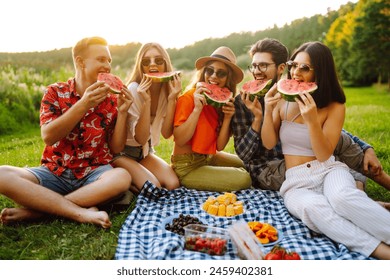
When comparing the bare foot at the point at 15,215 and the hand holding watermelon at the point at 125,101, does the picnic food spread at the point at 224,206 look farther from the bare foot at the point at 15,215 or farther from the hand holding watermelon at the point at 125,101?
the bare foot at the point at 15,215

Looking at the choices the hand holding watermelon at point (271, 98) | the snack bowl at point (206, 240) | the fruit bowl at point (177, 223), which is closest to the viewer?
the snack bowl at point (206, 240)

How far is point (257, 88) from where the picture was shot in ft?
12.3

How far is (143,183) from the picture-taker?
151 inches

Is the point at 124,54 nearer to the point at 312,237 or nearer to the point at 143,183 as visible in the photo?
the point at 143,183

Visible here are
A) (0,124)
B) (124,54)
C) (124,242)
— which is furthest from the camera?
(124,54)

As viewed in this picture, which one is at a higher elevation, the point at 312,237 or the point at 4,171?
the point at 4,171

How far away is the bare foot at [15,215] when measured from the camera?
3.13m

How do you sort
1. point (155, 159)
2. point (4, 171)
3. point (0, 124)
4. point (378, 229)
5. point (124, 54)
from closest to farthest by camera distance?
point (378, 229), point (4, 171), point (155, 159), point (0, 124), point (124, 54)

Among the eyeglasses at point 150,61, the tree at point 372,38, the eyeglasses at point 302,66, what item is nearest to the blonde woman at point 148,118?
the eyeglasses at point 150,61

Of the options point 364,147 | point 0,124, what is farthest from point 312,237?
point 0,124

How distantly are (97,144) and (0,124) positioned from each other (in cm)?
329

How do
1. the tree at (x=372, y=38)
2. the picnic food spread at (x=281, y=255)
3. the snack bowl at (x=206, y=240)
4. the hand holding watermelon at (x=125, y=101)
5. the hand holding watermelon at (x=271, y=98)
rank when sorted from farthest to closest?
the tree at (x=372, y=38) < the hand holding watermelon at (x=125, y=101) < the hand holding watermelon at (x=271, y=98) < the snack bowl at (x=206, y=240) < the picnic food spread at (x=281, y=255)

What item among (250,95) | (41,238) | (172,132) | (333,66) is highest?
(333,66)

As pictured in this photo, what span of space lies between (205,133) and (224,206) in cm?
90
